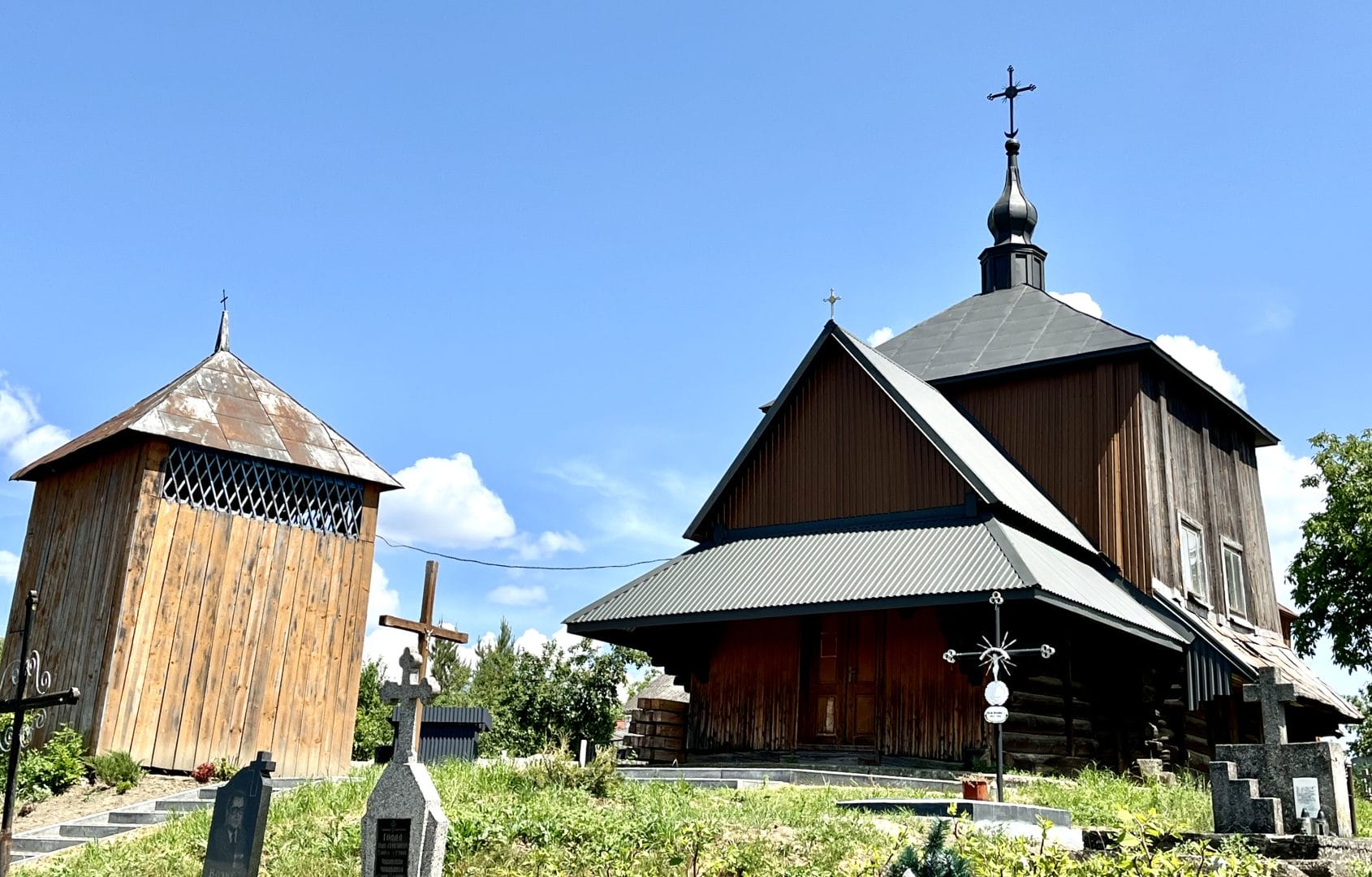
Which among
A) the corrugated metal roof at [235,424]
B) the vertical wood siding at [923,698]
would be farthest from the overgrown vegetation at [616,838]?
the corrugated metal roof at [235,424]

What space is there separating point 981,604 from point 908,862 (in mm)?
8343

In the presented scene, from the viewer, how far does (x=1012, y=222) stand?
27328 millimetres

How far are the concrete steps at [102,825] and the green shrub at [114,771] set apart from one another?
4.94 ft

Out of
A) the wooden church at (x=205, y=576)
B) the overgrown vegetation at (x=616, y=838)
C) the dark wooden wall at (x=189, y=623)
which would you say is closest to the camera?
the overgrown vegetation at (x=616, y=838)

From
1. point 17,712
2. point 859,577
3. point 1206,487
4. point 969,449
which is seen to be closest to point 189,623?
point 17,712

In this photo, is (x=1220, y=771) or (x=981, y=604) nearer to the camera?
(x=1220, y=771)

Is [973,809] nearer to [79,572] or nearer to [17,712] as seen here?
[17,712]

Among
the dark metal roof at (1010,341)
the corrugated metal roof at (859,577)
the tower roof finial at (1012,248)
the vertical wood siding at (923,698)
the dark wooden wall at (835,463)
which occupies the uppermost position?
the tower roof finial at (1012,248)

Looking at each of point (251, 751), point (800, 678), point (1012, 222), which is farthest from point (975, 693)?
point (1012, 222)

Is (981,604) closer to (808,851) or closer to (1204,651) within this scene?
(1204,651)

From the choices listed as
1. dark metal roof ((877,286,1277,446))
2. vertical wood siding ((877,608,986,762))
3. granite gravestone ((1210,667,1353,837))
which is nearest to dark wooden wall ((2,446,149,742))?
vertical wood siding ((877,608,986,762))

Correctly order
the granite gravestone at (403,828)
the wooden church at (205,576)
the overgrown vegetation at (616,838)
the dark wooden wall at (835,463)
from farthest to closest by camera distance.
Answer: the dark wooden wall at (835,463) → the wooden church at (205,576) → the granite gravestone at (403,828) → the overgrown vegetation at (616,838)

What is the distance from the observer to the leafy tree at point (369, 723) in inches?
1208

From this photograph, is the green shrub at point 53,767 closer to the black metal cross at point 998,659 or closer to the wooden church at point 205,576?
the wooden church at point 205,576
